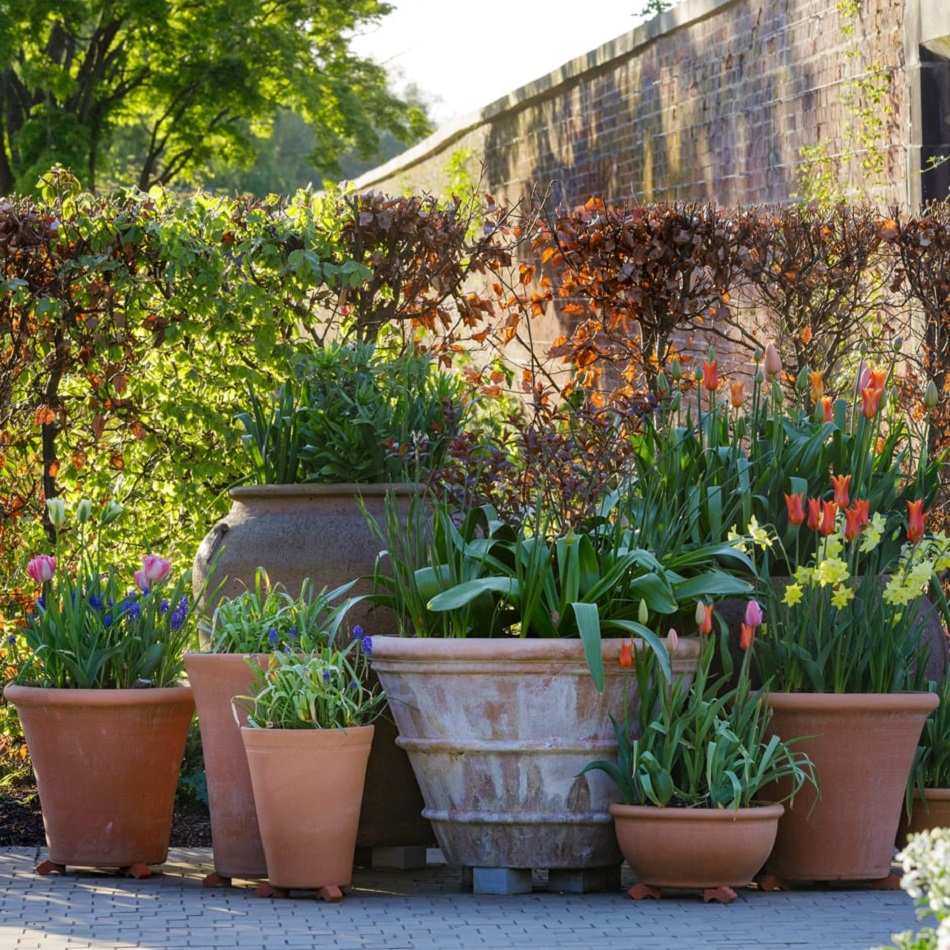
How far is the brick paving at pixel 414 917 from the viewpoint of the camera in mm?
3828

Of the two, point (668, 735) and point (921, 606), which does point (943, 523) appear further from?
point (668, 735)

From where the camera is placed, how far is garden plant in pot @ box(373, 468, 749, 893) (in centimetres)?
433

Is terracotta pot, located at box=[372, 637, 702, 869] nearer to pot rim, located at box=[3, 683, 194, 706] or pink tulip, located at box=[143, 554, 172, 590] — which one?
pot rim, located at box=[3, 683, 194, 706]

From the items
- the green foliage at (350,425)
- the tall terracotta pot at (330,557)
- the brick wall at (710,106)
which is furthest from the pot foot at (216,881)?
the brick wall at (710,106)

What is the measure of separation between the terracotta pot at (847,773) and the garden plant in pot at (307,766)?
3.85ft

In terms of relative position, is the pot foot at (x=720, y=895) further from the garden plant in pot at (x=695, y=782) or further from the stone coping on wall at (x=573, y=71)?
the stone coping on wall at (x=573, y=71)

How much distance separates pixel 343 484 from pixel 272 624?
2.09ft

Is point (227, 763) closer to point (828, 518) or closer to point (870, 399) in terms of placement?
point (828, 518)

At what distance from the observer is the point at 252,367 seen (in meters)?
6.73

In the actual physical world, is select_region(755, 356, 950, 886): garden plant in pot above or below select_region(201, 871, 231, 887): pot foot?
above

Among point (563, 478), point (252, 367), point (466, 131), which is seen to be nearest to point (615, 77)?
point (466, 131)

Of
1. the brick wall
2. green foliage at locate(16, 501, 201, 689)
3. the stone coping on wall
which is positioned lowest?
green foliage at locate(16, 501, 201, 689)

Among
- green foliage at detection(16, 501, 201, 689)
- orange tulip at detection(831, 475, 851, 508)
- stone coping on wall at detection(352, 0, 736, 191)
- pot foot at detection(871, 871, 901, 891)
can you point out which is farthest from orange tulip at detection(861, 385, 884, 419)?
stone coping on wall at detection(352, 0, 736, 191)

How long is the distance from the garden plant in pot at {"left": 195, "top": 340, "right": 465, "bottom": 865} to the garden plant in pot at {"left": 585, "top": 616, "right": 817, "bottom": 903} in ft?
2.65
